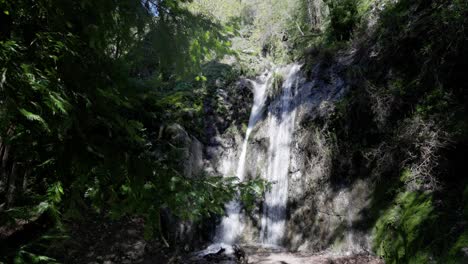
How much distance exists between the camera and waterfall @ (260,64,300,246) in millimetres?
8602

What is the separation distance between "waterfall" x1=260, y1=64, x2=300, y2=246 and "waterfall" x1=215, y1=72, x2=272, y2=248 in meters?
0.82

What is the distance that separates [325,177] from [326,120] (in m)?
1.46

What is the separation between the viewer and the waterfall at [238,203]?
30.3ft

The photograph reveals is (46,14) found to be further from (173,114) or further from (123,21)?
(173,114)

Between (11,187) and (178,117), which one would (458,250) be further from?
(178,117)

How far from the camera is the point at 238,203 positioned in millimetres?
9641

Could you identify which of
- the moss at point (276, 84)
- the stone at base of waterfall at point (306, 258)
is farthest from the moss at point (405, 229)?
the moss at point (276, 84)

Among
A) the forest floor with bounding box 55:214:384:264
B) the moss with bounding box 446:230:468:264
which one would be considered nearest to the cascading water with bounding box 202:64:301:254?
the forest floor with bounding box 55:214:384:264

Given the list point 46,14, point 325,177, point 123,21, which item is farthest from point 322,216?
point 46,14

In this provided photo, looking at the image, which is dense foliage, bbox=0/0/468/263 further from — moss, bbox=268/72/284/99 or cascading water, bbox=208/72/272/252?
cascading water, bbox=208/72/272/252

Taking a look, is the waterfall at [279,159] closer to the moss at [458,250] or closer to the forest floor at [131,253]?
the forest floor at [131,253]

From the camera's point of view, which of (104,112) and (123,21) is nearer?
(104,112)

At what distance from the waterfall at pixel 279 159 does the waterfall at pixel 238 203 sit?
816 millimetres

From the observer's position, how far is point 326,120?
813cm
